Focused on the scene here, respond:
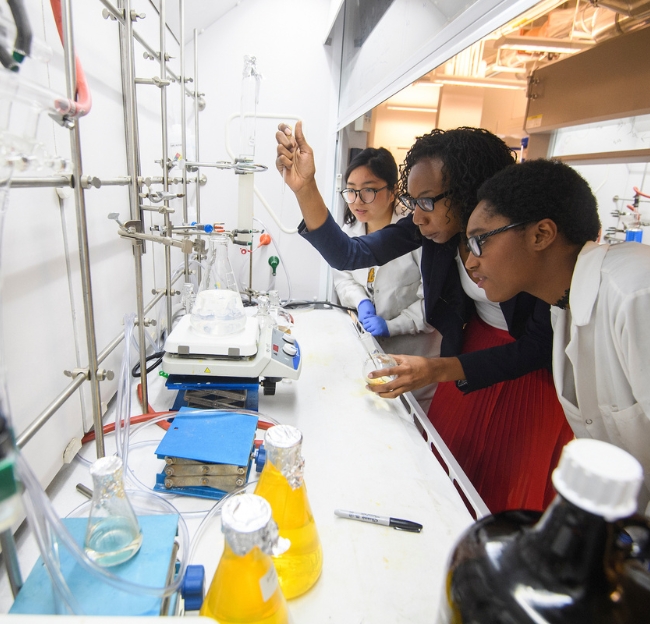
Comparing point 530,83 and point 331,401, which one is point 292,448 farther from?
point 530,83

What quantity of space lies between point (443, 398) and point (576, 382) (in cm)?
76

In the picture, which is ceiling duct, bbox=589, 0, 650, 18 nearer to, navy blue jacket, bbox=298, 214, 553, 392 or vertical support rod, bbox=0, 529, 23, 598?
navy blue jacket, bbox=298, 214, 553, 392

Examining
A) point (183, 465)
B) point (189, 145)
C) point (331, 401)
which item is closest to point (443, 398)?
point (331, 401)

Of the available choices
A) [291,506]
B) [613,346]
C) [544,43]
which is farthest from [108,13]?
[544,43]

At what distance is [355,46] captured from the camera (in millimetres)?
2275

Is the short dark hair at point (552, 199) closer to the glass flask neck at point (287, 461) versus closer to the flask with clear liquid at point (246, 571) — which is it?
the glass flask neck at point (287, 461)

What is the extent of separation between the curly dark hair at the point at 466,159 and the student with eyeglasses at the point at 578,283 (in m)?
0.19

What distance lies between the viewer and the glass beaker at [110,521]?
53 centimetres

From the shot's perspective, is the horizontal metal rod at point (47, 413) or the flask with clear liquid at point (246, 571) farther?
the horizontal metal rod at point (47, 413)

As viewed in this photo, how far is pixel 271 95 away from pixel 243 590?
8.78ft

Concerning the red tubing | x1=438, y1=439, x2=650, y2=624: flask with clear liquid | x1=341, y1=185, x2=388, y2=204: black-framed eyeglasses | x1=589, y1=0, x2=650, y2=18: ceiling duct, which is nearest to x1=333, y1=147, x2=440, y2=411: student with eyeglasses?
x1=341, y1=185, x2=388, y2=204: black-framed eyeglasses

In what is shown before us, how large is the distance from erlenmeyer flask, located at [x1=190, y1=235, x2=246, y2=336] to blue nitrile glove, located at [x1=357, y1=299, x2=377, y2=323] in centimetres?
74

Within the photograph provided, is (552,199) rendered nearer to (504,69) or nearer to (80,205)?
(80,205)

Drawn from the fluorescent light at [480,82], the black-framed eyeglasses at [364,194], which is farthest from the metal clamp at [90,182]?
the fluorescent light at [480,82]
